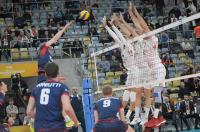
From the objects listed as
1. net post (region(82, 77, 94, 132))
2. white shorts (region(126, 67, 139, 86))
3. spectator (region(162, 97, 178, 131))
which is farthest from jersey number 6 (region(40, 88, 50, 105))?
spectator (region(162, 97, 178, 131))

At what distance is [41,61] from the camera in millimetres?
9586

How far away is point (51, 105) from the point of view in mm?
6766

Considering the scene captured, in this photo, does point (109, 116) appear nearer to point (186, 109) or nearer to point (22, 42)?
point (186, 109)

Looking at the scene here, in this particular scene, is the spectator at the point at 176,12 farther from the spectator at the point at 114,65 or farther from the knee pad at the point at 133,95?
the knee pad at the point at 133,95

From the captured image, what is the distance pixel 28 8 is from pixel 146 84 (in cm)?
1501

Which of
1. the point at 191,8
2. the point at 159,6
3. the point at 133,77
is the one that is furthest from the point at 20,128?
the point at 191,8

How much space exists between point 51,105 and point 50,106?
2 cm

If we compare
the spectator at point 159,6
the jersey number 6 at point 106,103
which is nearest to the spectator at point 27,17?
the spectator at point 159,6

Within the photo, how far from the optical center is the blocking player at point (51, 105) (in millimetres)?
6730

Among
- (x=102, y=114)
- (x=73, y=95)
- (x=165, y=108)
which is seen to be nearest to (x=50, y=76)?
(x=102, y=114)

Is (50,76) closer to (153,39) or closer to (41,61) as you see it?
(41,61)

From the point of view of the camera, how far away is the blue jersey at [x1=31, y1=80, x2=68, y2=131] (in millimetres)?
6746

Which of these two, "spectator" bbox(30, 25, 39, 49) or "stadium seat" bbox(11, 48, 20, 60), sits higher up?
"spectator" bbox(30, 25, 39, 49)

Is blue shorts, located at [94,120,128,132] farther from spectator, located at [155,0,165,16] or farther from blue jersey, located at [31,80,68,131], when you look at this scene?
spectator, located at [155,0,165,16]
